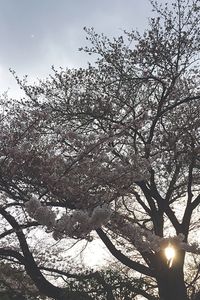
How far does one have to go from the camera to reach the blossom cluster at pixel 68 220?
5812mm

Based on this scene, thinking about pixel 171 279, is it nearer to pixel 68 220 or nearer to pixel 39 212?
pixel 68 220

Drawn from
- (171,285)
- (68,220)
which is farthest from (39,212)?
(171,285)

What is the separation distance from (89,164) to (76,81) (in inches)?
172

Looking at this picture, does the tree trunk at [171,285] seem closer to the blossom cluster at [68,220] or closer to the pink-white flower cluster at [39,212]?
the blossom cluster at [68,220]

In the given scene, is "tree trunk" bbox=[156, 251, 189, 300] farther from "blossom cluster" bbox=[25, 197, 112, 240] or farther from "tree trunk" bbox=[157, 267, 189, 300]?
"blossom cluster" bbox=[25, 197, 112, 240]

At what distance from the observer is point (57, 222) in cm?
603

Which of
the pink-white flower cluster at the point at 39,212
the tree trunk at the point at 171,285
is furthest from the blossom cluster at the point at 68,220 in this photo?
the tree trunk at the point at 171,285

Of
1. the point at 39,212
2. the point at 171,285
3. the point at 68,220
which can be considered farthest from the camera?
the point at 171,285

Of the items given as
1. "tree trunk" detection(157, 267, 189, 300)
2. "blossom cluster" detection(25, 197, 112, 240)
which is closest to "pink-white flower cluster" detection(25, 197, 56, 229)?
"blossom cluster" detection(25, 197, 112, 240)

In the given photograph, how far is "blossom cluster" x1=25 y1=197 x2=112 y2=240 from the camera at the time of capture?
5812 mm

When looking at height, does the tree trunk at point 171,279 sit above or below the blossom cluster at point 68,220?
above

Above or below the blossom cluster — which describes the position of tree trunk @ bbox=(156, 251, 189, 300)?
above

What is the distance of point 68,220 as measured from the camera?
5.94 metres

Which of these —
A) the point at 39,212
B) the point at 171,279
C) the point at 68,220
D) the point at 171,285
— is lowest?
the point at 39,212
